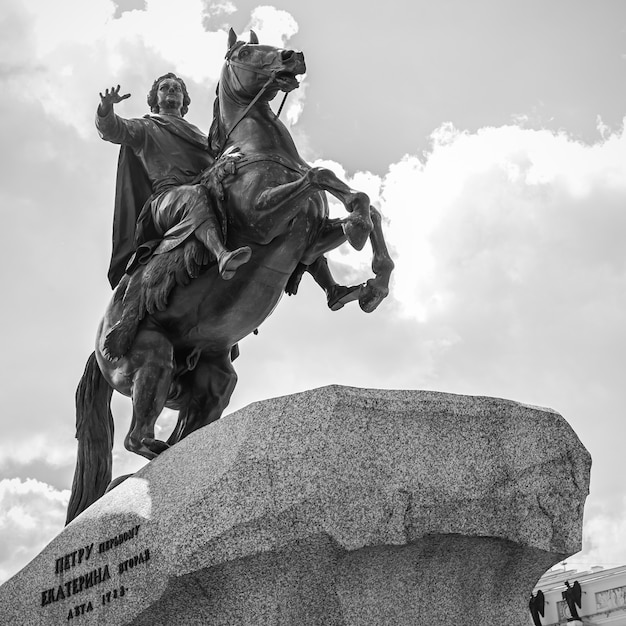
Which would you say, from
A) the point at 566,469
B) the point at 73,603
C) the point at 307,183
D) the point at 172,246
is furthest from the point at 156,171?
the point at 566,469

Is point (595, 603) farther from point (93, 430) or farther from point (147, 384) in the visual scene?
point (147, 384)

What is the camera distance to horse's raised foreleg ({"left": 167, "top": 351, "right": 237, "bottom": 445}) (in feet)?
25.2

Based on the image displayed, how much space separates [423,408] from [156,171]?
3.67 meters

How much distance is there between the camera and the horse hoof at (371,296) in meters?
6.91

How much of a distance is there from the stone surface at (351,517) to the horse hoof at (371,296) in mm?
1615

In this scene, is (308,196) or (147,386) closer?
(308,196)

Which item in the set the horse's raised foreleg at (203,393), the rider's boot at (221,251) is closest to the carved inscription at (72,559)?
the horse's raised foreleg at (203,393)

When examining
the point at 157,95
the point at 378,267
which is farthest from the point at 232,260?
the point at 157,95

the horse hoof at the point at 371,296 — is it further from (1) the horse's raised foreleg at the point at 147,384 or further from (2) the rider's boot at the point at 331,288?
(1) the horse's raised foreleg at the point at 147,384

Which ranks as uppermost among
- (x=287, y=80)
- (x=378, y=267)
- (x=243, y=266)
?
(x=287, y=80)

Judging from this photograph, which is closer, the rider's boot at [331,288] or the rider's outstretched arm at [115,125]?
the rider's boot at [331,288]

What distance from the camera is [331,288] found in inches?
293

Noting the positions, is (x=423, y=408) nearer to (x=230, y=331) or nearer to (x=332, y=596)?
(x=332, y=596)

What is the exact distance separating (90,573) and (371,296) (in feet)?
8.51
